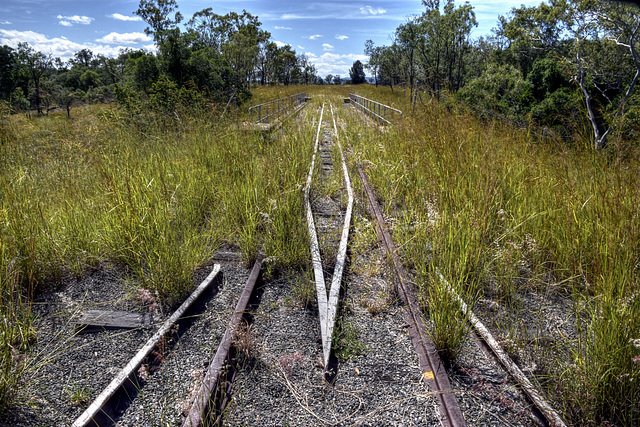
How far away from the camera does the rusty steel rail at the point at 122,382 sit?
2.04 m

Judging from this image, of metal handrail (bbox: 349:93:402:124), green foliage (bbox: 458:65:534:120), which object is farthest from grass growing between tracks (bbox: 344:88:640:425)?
green foliage (bbox: 458:65:534:120)

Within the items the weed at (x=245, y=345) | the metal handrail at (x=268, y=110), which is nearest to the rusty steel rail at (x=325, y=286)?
the weed at (x=245, y=345)

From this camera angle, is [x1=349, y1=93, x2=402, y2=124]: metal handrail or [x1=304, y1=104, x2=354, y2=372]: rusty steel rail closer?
[x1=304, y1=104, x2=354, y2=372]: rusty steel rail

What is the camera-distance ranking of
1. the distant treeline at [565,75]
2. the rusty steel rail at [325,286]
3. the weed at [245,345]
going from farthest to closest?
the distant treeline at [565,75] < the rusty steel rail at [325,286] < the weed at [245,345]

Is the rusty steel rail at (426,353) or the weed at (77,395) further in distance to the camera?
the weed at (77,395)

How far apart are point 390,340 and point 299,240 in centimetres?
160

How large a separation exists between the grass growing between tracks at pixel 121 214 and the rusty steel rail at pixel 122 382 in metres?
0.40

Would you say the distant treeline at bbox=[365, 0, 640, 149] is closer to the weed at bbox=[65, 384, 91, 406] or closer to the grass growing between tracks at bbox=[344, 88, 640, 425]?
the grass growing between tracks at bbox=[344, 88, 640, 425]

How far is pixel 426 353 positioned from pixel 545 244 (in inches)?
78.9

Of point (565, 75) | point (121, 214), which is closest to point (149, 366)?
point (121, 214)

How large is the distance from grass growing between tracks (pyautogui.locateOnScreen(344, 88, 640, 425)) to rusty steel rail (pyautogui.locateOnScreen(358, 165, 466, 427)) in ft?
0.47

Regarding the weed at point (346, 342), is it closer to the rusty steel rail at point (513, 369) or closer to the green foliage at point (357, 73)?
the rusty steel rail at point (513, 369)

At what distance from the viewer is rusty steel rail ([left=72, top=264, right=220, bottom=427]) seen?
80.3 inches

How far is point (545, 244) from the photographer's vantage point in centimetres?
371
